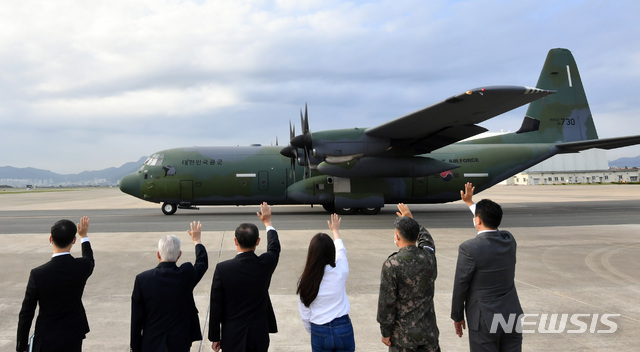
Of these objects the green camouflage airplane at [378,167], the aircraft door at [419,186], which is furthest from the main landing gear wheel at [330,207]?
the aircraft door at [419,186]

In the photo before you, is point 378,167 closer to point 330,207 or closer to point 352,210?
point 352,210

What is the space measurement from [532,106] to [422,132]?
8950 millimetres

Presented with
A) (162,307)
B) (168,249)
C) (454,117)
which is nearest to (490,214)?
(168,249)

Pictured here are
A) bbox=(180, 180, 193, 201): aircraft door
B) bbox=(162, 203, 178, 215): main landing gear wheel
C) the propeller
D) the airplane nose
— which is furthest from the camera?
bbox=(162, 203, 178, 215): main landing gear wheel

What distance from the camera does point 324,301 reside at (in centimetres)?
328

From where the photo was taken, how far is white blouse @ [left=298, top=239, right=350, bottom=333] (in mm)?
3268

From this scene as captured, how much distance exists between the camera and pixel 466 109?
46.1ft

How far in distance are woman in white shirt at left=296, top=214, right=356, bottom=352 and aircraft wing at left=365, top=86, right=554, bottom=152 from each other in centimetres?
1033

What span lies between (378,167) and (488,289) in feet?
48.0

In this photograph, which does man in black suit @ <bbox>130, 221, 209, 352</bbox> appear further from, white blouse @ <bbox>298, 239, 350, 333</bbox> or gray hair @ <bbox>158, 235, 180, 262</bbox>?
white blouse @ <bbox>298, 239, 350, 333</bbox>

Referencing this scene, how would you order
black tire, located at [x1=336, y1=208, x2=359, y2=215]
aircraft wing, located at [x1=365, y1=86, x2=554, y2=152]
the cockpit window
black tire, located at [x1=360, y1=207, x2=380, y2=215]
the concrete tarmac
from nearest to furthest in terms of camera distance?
1. the concrete tarmac
2. aircraft wing, located at [x1=365, y1=86, x2=554, y2=152]
3. black tire, located at [x1=360, y1=207, x2=380, y2=215]
4. black tire, located at [x1=336, y1=208, x2=359, y2=215]
5. the cockpit window

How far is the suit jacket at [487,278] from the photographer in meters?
3.42

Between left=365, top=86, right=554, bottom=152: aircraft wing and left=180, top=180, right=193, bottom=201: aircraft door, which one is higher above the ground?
left=365, top=86, right=554, bottom=152: aircraft wing

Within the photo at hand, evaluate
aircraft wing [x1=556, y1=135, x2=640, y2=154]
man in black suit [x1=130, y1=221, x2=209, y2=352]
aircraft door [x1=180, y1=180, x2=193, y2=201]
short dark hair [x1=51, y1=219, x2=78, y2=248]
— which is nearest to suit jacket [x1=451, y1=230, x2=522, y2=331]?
man in black suit [x1=130, y1=221, x2=209, y2=352]
